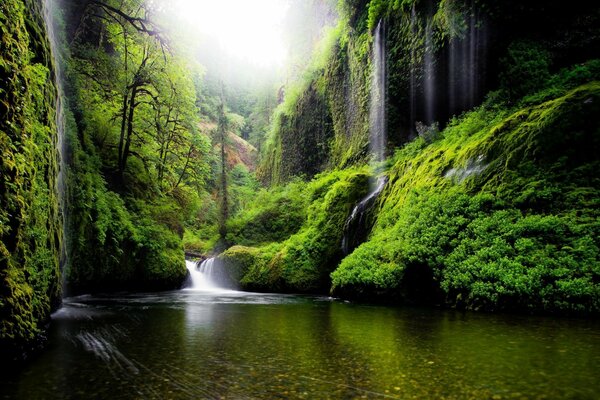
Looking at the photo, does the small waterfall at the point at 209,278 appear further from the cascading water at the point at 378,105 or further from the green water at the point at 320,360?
the green water at the point at 320,360

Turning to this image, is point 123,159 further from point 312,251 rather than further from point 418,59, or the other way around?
point 418,59

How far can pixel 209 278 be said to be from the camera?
1844 cm

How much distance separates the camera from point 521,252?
648 centimetres

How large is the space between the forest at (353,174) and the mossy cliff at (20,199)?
1.1 inches

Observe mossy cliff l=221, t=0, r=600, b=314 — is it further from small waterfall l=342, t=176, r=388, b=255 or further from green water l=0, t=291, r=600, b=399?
green water l=0, t=291, r=600, b=399

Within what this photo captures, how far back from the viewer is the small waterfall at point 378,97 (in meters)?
15.8

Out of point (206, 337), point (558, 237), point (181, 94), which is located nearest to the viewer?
point (206, 337)

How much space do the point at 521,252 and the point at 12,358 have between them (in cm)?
708

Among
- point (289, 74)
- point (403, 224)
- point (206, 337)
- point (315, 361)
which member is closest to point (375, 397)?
point (315, 361)

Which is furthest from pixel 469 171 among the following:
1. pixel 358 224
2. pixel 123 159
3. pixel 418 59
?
pixel 123 159

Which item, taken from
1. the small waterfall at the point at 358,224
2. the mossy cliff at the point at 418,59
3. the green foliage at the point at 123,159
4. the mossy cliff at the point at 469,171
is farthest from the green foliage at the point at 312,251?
the green foliage at the point at 123,159

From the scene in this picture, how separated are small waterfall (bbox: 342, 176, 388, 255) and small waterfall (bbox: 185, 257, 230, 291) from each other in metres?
6.92

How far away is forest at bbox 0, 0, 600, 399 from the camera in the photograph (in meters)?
4.63

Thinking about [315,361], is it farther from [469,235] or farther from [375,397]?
[469,235]
